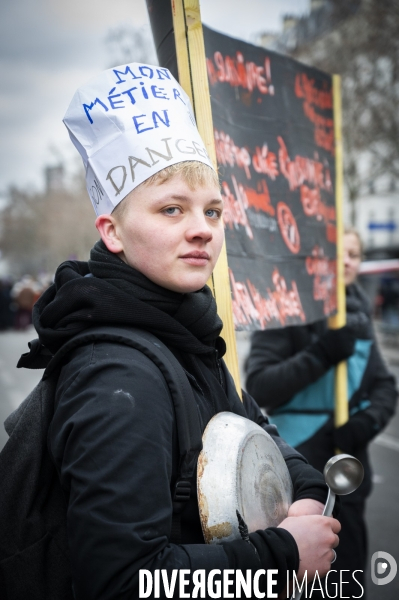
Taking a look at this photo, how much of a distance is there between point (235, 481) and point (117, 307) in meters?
0.47

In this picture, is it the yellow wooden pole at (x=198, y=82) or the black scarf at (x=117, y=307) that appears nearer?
the black scarf at (x=117, y=307)

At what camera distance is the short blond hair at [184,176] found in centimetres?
144

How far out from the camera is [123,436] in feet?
3.88

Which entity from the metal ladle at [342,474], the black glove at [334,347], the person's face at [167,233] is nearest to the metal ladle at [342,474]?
the metal ladle at [342,474]

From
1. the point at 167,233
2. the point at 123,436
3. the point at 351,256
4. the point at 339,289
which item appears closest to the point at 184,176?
the point at 167,233

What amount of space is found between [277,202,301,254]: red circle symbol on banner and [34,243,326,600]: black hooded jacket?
1246 mm

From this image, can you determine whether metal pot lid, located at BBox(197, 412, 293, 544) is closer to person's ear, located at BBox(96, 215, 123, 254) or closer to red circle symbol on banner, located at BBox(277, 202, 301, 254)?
person's ear, located at BBox(96, 215, 123, 254)

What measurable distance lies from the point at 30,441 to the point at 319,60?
60.9 ft

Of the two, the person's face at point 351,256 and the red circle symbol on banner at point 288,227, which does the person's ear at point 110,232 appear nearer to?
the red circle symbol on banner at point 288,227

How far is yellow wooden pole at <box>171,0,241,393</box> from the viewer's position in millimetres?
1857

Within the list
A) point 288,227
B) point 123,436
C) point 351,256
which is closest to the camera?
point 123,436

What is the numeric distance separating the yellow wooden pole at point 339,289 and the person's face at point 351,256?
11.5 inches

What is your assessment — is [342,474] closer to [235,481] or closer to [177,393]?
[235,481]

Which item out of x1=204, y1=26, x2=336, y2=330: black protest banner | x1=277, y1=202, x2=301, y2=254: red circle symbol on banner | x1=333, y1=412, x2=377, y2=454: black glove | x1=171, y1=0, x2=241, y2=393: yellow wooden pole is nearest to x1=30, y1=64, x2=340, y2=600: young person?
x1=171, y1=0, x2=241, y2=393: yellow wooden pole
